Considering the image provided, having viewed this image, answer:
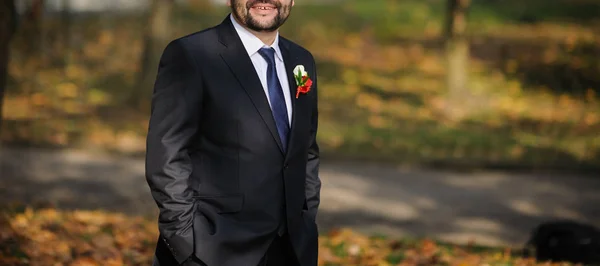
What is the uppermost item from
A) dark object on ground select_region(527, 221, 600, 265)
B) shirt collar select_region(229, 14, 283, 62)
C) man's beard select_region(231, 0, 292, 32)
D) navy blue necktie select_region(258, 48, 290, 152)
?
man's beard select_region(231, 0, 292, 32)

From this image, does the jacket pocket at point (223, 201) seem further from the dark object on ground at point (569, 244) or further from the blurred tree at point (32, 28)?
the blurred tree at point (32, 28)

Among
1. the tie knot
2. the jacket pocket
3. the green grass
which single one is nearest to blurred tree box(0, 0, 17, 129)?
the green grass

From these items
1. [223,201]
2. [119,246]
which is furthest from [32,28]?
[223,201]

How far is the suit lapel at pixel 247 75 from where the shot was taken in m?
3.60

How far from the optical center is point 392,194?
11125 millimetres

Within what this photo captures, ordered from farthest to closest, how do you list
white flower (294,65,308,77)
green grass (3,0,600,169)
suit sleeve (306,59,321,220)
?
green grass (3,0,600,169)
suit sleeve (306,59,321,220)
white flower (294,65,308,77)

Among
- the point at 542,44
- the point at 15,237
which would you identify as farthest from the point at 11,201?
the point at 542,44

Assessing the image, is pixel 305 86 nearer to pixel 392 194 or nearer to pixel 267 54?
pixel 267 54

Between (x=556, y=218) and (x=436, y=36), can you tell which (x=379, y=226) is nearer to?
(x=556, y=218)

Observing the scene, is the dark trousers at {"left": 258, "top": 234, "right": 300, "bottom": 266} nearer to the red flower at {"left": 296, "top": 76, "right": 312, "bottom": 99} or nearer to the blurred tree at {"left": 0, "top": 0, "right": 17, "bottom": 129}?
the red flower at {"left": 296, "top": 76, "right": 312, "bottom": 99}

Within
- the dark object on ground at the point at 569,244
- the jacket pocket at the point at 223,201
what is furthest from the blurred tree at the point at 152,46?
the jacket pocket at the point at 223,201

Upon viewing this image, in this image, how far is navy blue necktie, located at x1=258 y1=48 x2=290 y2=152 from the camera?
3.69m

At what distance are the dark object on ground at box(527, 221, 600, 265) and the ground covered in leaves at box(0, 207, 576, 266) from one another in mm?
317

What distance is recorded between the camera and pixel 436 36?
23.7 meters
